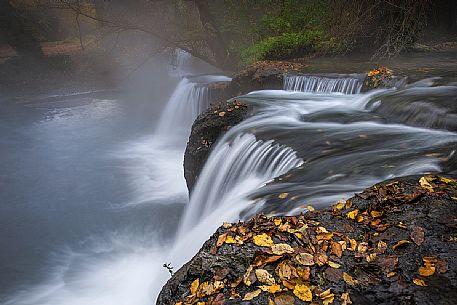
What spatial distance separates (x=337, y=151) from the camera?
5.11 meters

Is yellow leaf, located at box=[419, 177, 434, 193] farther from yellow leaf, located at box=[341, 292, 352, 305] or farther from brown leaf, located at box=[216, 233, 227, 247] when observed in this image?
brown leaf, located at box=[216, 233, 227, 247]

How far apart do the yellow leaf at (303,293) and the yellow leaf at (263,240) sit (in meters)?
0.43

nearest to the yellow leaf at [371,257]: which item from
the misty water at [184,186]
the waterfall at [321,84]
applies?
the misty water at [184,186]

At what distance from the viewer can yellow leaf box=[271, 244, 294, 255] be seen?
100 inches

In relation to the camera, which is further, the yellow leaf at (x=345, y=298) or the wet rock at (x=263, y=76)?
the wet rock at (x=263, y=76)

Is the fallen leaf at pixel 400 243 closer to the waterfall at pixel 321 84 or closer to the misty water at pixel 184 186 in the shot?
the misty water at pixel 184 186

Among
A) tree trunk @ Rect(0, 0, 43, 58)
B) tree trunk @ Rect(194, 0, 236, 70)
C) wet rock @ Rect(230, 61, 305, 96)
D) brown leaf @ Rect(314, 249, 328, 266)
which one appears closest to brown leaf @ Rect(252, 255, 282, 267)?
brown leaf @ Rect(314, 249, 328, 266)

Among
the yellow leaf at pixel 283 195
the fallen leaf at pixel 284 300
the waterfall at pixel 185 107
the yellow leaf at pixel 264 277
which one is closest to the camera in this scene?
the fallen leaf at pixel 284 300

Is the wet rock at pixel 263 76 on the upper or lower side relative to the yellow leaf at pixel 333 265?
lower

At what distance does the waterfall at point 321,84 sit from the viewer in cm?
860

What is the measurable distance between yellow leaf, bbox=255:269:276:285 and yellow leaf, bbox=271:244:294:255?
20 centimetres

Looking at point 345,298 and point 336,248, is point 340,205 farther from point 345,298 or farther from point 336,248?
point 345,298

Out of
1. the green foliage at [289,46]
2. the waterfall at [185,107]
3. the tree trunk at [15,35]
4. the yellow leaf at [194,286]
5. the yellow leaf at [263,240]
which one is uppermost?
the tree trunk at [15,35]

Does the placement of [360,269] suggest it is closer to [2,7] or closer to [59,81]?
[59,81]
